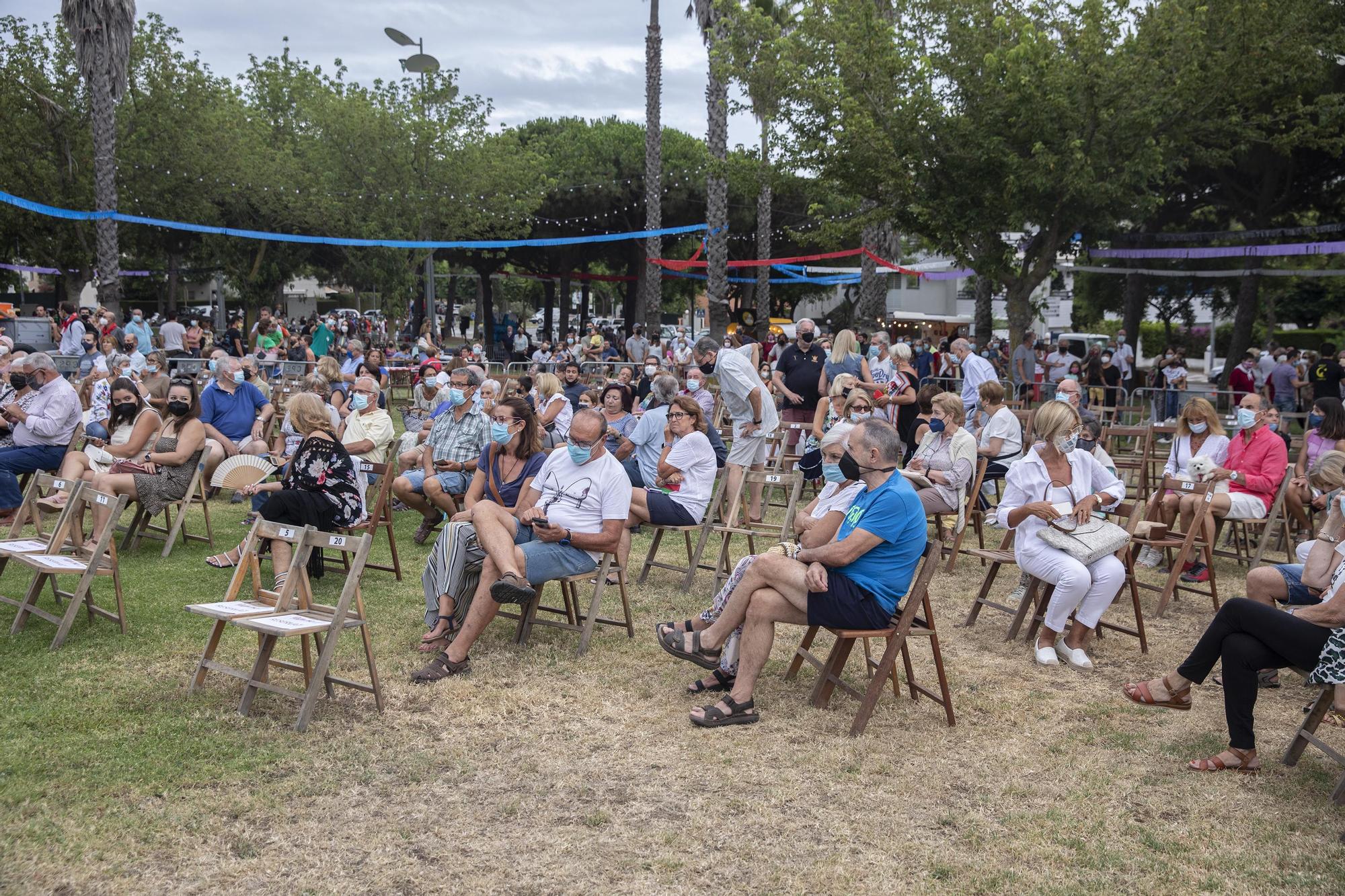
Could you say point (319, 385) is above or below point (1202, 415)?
below

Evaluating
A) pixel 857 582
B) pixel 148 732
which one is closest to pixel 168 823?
pixel 148 732

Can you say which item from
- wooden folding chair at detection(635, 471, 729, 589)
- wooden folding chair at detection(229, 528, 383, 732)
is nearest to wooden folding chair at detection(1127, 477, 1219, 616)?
wooden folding chair at detection(635, 471, 729, 589)

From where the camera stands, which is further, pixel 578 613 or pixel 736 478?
pixel 736 478

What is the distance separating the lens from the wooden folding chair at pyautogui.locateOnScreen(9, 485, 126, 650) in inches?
223

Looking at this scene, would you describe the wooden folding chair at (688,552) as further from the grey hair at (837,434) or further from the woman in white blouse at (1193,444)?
the woman in white blouse at (1193,444)

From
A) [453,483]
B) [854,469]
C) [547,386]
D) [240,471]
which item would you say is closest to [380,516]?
[453,483]

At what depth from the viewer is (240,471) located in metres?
7.95

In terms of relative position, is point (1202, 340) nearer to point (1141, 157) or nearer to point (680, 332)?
point (680, 332)

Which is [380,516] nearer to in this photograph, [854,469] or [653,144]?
[854,469]

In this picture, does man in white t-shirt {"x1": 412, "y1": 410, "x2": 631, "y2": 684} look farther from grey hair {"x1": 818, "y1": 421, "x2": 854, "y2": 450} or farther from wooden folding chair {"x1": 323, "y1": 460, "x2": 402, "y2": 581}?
grey hair {"x1": 818, "y1": 421, "x2": 854, "y2": 450}

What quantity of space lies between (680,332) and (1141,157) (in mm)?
17930

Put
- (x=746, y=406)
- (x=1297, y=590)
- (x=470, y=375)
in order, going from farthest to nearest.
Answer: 1. (x=470, y=375)
2. (x=746, y=406)
3. (x=1297, y=590)

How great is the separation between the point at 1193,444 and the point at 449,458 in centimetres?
534

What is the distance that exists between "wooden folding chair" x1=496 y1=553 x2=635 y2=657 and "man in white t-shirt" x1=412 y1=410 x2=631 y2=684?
8cm
